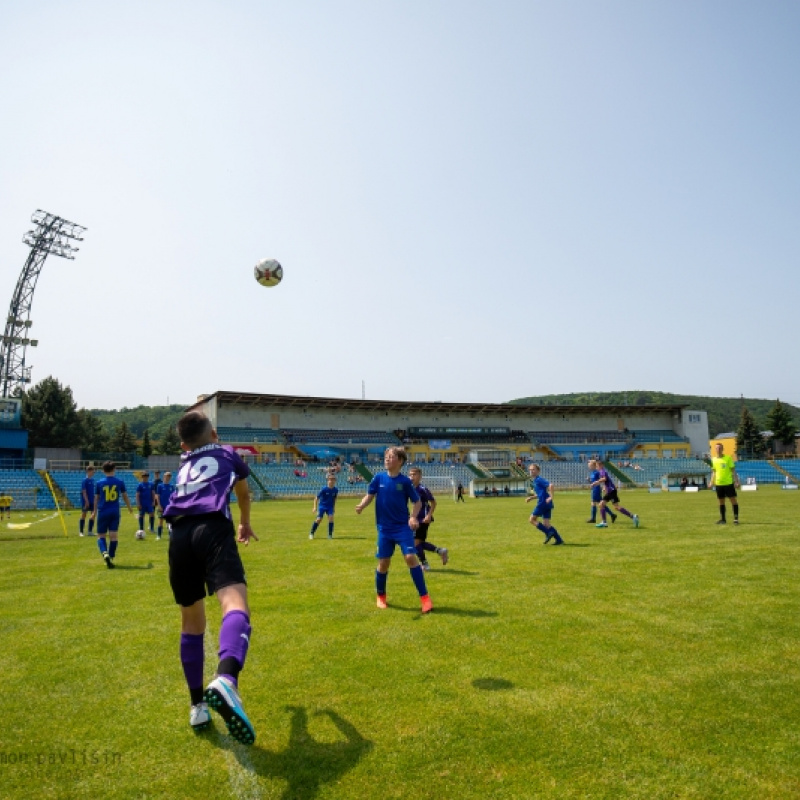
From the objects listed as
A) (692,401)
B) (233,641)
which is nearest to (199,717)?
(233,641)

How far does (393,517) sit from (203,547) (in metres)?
4.22

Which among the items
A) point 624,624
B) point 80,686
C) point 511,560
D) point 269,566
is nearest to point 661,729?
point 624,624

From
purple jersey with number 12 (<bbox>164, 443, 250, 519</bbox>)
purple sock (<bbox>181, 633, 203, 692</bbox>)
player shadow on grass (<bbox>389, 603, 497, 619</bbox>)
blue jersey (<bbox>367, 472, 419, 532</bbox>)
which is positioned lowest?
player shadow on grass (<bbox>389, 603, 497, 619</bbox>)

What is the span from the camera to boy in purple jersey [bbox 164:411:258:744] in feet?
12.6

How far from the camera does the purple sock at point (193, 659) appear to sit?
14.2ft

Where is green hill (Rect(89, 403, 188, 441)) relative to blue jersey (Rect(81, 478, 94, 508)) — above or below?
above

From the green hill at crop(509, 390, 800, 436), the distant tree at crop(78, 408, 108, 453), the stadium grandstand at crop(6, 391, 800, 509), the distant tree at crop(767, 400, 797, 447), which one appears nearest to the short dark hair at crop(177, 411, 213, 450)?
the stadium grandstand at crop(6, 391, 800, 509)

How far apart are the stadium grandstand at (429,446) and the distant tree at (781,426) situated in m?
25.9

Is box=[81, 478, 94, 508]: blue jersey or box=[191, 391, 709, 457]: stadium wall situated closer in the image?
box=[81, 478, 94, 508]: blue jersey

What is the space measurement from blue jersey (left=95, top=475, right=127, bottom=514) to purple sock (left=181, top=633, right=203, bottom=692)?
8913 mm

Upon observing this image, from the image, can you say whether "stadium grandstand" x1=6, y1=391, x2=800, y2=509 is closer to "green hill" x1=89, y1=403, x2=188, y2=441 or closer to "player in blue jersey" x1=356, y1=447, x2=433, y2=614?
"player in blue jersey" x1=356, y1=447, x2=433, y2=614

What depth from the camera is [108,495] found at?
12320 mm

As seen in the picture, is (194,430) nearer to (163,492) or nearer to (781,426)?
(163,492)

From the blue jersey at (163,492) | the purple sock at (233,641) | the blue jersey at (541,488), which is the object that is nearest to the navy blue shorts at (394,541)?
the purple sock at (233,641)
